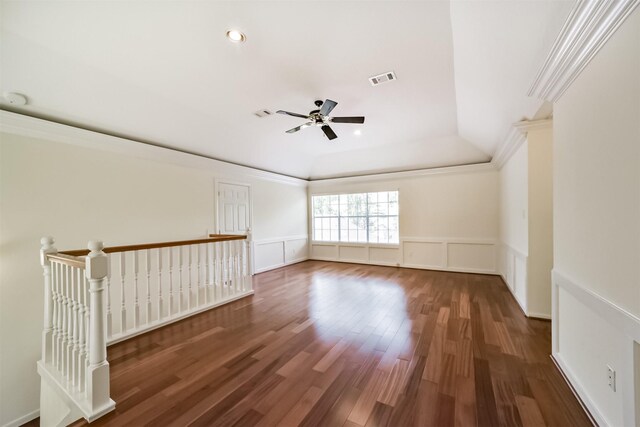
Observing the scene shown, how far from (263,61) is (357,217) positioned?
16.3 feet

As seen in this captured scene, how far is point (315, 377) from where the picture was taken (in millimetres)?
2006

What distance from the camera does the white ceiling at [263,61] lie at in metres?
2.06

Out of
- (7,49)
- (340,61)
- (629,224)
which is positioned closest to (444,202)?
(340,61)

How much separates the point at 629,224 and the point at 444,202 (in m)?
4.83

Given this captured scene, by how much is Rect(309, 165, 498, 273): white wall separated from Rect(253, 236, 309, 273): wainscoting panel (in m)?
1.63

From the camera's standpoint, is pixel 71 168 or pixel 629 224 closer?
pixel 629 224

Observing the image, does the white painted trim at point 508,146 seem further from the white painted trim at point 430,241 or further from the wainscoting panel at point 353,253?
the wainscoting panel at point 353,253

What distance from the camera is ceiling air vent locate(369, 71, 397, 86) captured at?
3030 mm

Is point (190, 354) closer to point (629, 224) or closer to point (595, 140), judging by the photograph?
point (629, 224)

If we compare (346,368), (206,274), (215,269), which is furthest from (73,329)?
(346,368)

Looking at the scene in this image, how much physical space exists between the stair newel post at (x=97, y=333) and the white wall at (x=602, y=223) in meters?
3.05

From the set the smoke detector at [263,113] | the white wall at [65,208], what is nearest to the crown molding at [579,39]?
the smoke detector at [263,113]

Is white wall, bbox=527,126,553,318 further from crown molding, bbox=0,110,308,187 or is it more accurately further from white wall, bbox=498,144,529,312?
crown molding, bbox=0,110,308,187

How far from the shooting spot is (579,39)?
1508 millimetres
